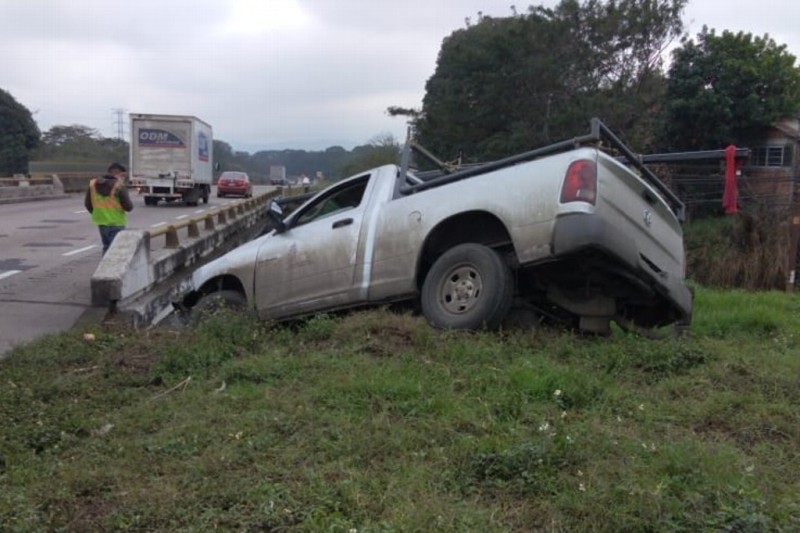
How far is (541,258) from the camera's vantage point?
571 centimetres

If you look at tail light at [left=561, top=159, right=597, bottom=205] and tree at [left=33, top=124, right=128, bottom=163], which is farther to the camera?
tree at [left=33, top=124, right=128, bottom=163]

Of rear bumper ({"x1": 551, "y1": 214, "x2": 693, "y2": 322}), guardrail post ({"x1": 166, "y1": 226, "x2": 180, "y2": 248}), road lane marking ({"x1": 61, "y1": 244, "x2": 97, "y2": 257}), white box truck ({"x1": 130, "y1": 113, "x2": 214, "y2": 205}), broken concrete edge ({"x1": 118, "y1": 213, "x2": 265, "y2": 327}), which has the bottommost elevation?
broken concrete edge ({"x1": 118, "y1": 213, "x2": 265, "y2": 327})

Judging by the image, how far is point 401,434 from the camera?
3.92m

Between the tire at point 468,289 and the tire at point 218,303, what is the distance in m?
2.30

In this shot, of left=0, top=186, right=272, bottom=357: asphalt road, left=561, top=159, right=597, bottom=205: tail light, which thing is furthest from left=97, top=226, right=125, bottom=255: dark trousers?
left=561, top=159, right=597, bottom=205: tail light

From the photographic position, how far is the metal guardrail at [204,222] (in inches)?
489

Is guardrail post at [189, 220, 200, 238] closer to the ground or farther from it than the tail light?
closer to the ground

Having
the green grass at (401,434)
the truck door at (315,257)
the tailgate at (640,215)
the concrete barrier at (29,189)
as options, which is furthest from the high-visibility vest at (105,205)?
the concrete barrier at (29,189)

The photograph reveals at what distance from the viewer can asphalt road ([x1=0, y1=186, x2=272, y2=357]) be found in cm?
848

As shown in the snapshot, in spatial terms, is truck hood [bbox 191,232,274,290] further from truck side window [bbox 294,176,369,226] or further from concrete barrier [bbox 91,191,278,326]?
concrete barrier [bbox 91,191,278,326]

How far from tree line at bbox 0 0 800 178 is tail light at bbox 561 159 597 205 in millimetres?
24455

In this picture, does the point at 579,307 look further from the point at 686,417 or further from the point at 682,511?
the point at 682,511

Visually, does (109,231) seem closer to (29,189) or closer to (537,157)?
(537,157)

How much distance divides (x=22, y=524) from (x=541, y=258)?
378cm
